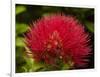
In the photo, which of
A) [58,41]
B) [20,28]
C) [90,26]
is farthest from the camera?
[90,26]

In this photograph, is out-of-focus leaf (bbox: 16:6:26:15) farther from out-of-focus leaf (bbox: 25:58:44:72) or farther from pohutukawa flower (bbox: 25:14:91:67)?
out-of-focus leaf (bbox: 25:58:44:72)

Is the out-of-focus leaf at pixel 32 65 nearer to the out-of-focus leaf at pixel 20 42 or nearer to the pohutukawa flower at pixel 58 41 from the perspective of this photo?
the pohutukawa flower at pixel 58 41

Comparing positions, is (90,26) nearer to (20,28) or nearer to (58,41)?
(58,41)

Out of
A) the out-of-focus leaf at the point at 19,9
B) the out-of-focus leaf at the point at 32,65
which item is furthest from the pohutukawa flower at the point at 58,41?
the out-of-focus leaf at the point at 19,9

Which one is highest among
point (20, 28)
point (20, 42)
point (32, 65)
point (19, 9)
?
point (19, 9)

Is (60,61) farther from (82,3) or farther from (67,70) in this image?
(82,3)

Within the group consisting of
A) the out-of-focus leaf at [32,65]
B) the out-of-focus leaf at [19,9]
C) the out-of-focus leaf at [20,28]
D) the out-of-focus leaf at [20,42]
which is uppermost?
the out-of-focus leaf at [19,9]

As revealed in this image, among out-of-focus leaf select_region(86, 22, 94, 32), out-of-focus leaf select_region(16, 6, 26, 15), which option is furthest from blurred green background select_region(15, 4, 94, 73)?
out-of-focus leaf select_region(86, 22, 94, 32)

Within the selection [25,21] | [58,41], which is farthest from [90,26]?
[25,21]

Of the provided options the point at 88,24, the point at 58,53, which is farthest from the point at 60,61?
the point at 88,24

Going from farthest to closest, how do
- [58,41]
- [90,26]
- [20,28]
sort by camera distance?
[90,26], [58,41], [20,28]
